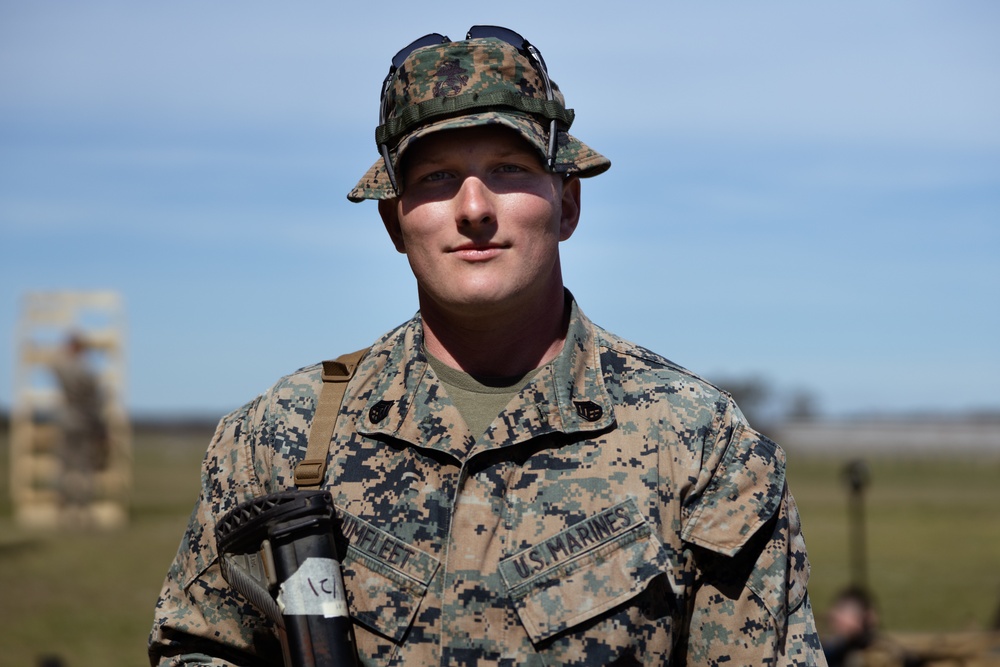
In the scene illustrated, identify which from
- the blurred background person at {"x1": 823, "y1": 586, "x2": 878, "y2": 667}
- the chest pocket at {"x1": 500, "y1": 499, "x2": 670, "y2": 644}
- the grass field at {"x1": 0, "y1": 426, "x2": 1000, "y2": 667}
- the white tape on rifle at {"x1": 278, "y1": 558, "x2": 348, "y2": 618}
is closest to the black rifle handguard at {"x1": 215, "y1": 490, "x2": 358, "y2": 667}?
the white tape on rifle at {"x1": 278, "y1": 558, "x2": 348, "y2": 618}

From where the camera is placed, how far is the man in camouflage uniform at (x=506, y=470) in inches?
102

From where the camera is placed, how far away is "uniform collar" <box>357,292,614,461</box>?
2707mm

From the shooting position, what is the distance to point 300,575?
2.60m

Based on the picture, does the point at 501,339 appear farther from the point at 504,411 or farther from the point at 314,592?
the point at 314,592

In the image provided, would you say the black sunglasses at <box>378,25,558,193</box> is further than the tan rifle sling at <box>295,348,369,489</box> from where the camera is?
Yes

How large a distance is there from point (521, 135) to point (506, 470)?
696mm

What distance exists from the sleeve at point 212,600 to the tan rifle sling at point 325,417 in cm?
13

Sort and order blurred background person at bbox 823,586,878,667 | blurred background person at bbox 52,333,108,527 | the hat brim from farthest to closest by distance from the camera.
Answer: blurred background person at bbox 52,333,108,527
blurred background person at bbox 823,586,878,667
the hat brim

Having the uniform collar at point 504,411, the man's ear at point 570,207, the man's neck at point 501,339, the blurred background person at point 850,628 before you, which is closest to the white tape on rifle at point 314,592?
the uniform collar at point 504,411

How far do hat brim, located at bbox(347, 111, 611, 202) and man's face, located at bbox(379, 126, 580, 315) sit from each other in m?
0.03

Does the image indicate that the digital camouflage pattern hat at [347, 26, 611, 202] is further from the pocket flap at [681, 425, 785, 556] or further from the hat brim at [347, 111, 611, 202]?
the pocket flap at [681, 425, 785, 556]

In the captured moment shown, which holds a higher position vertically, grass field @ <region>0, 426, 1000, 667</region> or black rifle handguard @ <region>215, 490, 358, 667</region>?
black rifle handguard @ <region>215, 490, 358, 667</region>

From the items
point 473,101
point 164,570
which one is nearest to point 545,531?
point 473,101

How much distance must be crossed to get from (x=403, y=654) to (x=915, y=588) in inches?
594
